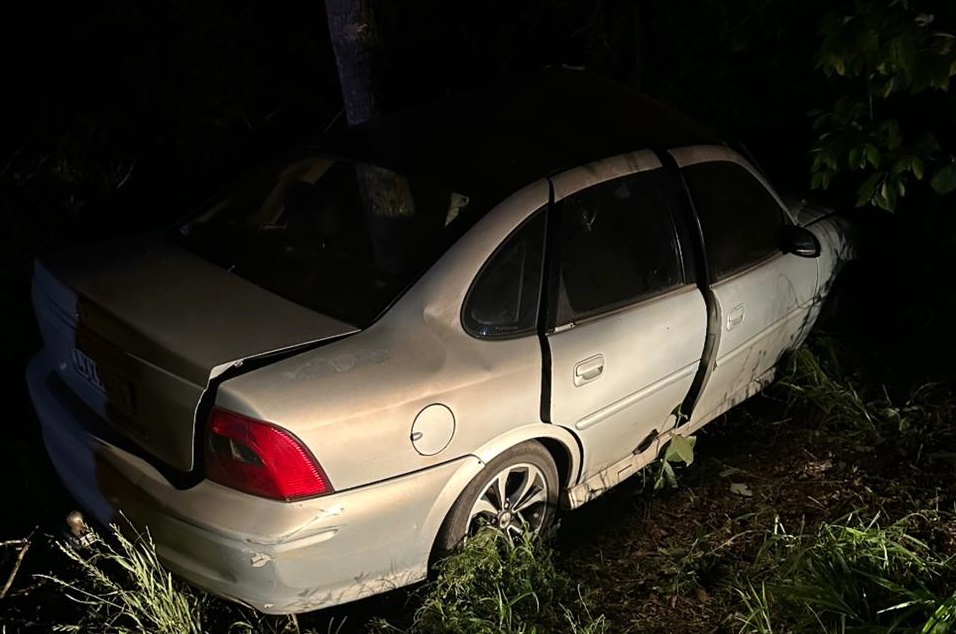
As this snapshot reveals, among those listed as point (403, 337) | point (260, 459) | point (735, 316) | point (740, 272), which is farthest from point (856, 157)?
point (260, 459)

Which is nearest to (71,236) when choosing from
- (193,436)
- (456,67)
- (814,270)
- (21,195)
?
(21,195)

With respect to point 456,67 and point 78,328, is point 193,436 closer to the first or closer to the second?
point 78,328

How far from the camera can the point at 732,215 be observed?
A: 3756 millimetres

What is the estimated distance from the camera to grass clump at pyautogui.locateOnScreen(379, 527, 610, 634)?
295 cm

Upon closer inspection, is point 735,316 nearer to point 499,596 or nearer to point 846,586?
point 846,586

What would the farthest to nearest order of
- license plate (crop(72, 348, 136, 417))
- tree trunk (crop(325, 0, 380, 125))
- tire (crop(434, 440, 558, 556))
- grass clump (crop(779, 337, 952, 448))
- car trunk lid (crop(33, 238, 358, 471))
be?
tree trunk (crop(325, 0, 380, 125)) < grass clump (crop(779, 337, 952, 448)) < tire (crop(434, 440, 558, 556)) < license plate (crop(72, 348, 136, 417)) < car trunk lid (crop(33, 238, 358, 471))

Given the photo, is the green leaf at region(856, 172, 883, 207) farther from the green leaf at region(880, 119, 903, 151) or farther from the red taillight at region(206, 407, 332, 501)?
the red taillight at region(206, 407, 332, 501)

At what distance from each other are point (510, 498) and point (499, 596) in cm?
39

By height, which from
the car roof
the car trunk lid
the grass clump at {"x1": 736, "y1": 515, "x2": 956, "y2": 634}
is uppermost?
the car roof

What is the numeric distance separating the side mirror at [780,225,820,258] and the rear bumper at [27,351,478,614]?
1800mm

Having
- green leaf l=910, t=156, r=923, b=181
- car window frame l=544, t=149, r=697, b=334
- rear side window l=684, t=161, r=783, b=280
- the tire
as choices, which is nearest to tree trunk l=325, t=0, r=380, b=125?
car window frame l=544, t=149, r=697, b=334

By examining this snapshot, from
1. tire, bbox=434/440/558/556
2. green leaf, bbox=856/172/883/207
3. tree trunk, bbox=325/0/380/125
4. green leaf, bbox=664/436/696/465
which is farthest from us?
tree trunk, bbox=325/0/380/125

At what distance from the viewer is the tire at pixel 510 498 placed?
305 cm

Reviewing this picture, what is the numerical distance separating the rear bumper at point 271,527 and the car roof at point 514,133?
1.05m
